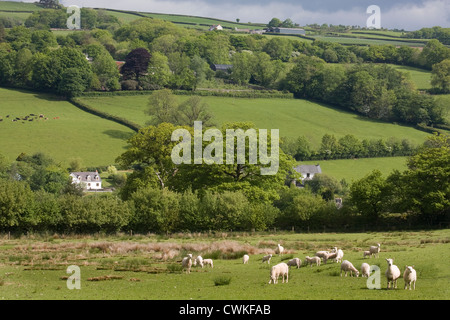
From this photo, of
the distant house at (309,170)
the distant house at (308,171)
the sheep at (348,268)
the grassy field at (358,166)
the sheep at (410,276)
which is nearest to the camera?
the sheep at (410,276)

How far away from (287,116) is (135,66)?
155ft

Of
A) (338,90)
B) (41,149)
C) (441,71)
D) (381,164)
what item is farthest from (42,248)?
(441,71)

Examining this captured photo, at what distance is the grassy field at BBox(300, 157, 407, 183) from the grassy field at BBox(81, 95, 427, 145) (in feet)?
32.7

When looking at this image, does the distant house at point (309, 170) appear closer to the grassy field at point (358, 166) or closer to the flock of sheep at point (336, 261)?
the grassy field at point (358, 166)

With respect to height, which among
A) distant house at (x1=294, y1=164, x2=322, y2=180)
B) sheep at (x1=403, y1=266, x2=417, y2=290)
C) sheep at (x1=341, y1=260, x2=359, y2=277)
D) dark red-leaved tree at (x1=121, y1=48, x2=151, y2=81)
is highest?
dark red-leaved tree at (x1=121, y1=48, x2=151, y2=81)

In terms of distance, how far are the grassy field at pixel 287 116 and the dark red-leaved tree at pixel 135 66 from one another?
1533 cm

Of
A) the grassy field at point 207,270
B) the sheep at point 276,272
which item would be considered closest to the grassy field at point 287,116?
the grassy field at point 207,270

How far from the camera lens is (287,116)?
14975 centimetres

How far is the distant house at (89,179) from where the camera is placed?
107 meters

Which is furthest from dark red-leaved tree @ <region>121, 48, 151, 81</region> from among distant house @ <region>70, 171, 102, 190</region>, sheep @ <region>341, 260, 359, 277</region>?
sheep @ <region>341, 260, 359, 277</region>

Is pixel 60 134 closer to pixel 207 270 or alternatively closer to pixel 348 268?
pixel 207 270

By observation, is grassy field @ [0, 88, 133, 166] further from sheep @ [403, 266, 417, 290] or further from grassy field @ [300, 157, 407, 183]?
sheep @ [403, 266, 417, 290]

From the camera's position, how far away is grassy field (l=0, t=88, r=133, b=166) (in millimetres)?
118125

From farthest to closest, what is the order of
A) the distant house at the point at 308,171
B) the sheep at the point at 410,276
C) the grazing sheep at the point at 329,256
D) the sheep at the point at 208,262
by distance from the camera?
1. the distant house at the point at 308,171
2. the sheep at the point at 208,262
3. the grazing sheep at the point at 329,256
4. the sheep at the point at 410,276
